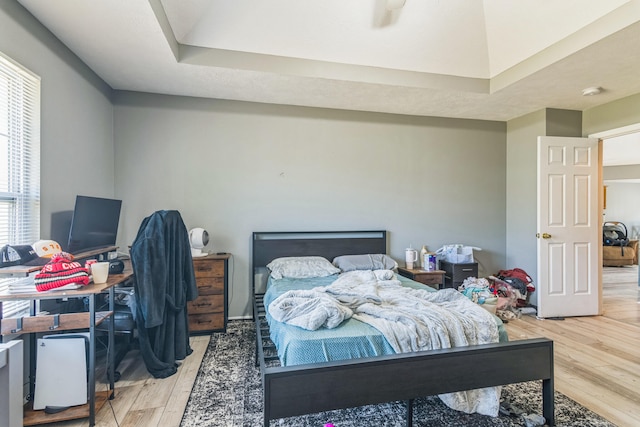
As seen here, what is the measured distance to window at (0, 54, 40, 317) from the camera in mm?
1916

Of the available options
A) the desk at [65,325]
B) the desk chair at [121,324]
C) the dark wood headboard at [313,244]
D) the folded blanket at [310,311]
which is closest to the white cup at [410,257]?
the dark wood headboard at [313,244]

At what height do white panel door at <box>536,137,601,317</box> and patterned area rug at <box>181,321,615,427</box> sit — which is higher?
white panel door at <box>536,137,601,317</box>

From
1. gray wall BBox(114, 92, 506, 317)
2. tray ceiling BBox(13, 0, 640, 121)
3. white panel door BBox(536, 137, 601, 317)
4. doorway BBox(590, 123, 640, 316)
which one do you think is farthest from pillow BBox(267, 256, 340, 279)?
doorway BBox(590, 123, 640, 316)

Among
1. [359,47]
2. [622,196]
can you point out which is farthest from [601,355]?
[622,196]

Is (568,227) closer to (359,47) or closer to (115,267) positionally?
(359,47)

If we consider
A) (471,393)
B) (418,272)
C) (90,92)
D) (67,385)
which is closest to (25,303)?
(67,385)

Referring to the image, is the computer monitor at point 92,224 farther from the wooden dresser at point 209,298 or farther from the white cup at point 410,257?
the white cup at point 410,257

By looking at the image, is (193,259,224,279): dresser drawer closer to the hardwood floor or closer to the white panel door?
the hardwood floor

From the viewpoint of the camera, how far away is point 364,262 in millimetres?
3518

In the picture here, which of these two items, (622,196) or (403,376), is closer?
(403,376)

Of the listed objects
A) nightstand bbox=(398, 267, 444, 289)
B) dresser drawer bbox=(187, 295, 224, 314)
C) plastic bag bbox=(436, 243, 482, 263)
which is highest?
plastic bag bbox=(436, 243, 482, 263)

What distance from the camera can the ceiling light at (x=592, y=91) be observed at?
3.20m

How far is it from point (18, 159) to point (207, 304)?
188 centimetres

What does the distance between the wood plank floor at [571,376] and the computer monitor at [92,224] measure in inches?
40.1
